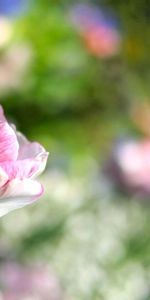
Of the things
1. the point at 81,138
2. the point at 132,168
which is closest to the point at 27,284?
the point at 132,168

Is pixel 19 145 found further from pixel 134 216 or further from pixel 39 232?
pixel 134 216

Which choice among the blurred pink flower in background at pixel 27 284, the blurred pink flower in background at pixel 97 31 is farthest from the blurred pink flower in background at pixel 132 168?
the blurred pink flower in background at pixel 27 284

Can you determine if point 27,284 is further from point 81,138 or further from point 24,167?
point 81,138

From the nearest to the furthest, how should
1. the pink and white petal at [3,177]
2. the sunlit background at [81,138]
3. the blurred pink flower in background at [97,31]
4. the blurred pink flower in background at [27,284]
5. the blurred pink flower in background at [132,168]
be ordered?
the pink and white petal at [3,177], the blurred pink flower in background at [27,284], the sunlit background at [81,138], the blurred pink flower in background at [132,168], the blurred pink flower in background at [97,31]

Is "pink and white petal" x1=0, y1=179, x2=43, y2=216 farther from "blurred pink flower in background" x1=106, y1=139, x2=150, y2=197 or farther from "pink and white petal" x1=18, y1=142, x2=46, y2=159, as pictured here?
"blurred pink flower in background" x1=106, y1=139, x2=150, y2=197

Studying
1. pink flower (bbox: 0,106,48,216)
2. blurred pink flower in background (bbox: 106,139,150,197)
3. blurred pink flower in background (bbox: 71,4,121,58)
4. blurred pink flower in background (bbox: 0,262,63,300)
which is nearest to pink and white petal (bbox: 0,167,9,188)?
pink flower (bbox: 0,106,48,216)

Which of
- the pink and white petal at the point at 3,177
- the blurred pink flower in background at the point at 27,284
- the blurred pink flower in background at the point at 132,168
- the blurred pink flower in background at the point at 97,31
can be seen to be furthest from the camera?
the blurred pink flower in background at the point at 97,31

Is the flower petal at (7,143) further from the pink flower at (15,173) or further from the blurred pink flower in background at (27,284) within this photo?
the blurred pink flower in background at (27,284)
